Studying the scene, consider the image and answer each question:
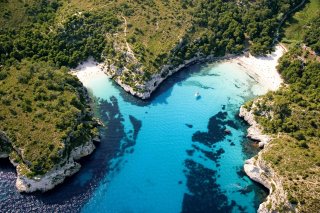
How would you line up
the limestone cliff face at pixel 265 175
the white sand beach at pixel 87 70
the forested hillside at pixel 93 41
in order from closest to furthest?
the limestone cliff face at pixel 265 175
the forested hillside at pixel 93 41
the white sand beach at pixel 87 70

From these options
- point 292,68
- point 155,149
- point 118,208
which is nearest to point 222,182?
point 155,149

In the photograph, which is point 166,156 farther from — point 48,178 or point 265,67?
point 265,67

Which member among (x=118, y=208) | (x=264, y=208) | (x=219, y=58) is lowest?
(x=118, y=208)

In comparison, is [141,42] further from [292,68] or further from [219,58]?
[292,68]

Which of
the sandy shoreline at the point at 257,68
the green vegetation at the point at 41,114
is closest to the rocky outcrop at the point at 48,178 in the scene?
the green vegetation at the point at 41,114

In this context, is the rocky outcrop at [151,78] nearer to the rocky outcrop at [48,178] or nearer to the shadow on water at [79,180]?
the shadow on water at [79,180]

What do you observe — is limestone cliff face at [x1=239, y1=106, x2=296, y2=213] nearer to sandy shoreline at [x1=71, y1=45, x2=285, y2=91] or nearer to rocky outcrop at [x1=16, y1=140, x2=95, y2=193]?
sandy shoreline at [x1=71, y1=45, x2=285, y2=91]

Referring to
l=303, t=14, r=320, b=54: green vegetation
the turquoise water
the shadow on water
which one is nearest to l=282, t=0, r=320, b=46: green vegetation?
l=303, t=14, r=320, b=54: green vegetation
